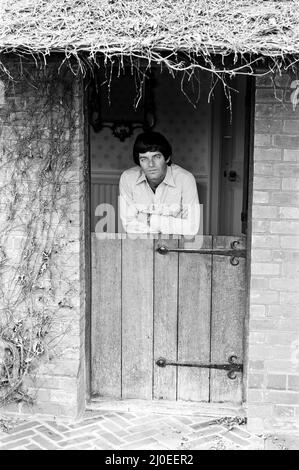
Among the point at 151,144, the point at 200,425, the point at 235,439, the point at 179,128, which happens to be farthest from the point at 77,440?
the point at 179,128

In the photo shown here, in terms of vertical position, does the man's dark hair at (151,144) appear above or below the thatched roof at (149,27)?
below

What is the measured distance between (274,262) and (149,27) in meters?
2.11

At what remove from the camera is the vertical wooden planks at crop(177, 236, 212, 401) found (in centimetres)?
708

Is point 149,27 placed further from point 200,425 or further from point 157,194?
point 200,425

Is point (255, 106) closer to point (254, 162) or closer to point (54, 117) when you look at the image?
point (254, 162)

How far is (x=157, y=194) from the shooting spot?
737 centimetres

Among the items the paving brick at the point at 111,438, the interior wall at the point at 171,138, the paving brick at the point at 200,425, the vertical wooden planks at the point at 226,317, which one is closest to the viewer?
the paving brick at the point at 111,438

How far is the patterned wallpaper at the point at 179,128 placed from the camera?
8258mm

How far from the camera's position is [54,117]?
6.67m

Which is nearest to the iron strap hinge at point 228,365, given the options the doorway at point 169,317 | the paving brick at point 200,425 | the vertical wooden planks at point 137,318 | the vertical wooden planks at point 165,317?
the doorway at point 169,317

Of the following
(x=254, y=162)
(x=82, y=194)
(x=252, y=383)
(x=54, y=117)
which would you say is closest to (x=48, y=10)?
(x=54, y=117)

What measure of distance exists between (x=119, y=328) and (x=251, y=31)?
287cm

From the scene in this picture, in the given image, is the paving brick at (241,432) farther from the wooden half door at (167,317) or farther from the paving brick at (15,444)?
the paving brick at (15,444)

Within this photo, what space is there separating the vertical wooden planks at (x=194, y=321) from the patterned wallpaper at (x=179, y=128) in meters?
1.54
